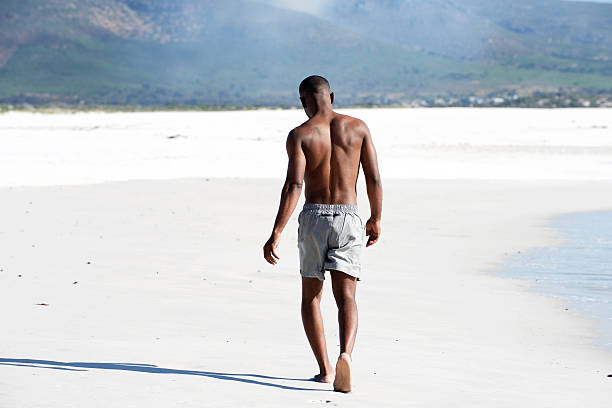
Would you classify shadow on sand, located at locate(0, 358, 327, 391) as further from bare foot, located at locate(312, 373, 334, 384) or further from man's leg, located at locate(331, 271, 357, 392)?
man's leg, located at locate(331, 271, 357, 392)

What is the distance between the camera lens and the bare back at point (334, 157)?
20.8ft

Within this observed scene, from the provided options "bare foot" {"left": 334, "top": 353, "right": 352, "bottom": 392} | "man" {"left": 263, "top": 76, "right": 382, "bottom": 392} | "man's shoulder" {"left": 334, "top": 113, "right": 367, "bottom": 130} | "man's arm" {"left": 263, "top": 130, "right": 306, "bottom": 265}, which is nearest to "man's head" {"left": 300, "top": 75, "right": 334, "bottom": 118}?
"man" {"left": 263, "top": 76, "right": 382, "bottom": 392}

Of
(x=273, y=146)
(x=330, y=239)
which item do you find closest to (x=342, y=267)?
(x=330, y=239)

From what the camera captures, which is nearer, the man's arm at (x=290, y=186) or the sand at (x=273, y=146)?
the man's arm at (x=290, y=186)

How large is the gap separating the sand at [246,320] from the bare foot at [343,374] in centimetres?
5

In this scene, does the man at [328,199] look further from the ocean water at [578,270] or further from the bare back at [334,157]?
the ocean water at [578,270]

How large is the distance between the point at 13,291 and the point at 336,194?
389 cm

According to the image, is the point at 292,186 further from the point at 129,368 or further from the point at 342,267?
the point at 129,368

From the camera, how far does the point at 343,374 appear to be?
602 centimetres

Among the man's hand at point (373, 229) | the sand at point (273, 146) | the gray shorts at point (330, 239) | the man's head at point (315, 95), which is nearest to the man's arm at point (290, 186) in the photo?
the gray shorts at point (330, 239)

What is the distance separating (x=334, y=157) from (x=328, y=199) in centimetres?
23

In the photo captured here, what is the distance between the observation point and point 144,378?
625 centimetres

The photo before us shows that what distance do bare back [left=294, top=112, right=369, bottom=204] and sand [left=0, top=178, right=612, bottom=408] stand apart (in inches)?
40.2

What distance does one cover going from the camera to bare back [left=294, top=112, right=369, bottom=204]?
6344 millimetres
